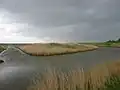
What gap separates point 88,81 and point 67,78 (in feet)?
3.12

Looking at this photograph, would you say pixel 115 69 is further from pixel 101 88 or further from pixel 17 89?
pixel 17 89

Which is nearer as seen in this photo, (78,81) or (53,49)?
(78,81)

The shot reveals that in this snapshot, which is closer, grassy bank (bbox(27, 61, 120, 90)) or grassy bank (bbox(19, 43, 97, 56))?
grassy bank (bbox(27, 61, 120, 90))

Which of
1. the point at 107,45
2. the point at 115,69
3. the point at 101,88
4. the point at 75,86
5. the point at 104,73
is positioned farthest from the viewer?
the point at 107,45

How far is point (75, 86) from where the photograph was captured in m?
11.4

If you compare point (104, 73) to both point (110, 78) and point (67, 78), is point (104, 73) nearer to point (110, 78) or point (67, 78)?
point (110, 78)

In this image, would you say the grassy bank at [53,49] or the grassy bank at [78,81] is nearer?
the grassy bank at [78,81]

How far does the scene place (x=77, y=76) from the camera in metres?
12.0

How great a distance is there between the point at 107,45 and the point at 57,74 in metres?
89.3

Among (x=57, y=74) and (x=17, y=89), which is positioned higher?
(x=57, y=74)

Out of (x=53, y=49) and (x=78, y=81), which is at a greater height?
(x=53, y=49)

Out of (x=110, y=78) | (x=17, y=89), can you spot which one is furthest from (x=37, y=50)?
(x=110, y=78)

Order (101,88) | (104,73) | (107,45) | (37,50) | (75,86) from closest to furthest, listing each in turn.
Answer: (75,86) < (101,88) < (104,73) < (37,50) < (107,45)

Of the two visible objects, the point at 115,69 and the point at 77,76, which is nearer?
the point at 77,76
